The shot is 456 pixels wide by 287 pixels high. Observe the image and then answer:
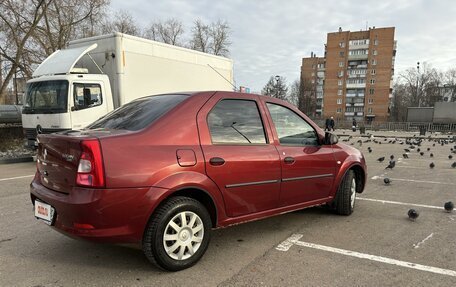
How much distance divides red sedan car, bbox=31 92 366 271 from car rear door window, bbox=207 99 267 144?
12mm

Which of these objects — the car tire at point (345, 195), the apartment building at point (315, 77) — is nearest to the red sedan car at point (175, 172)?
the car tire at point (345, 195)

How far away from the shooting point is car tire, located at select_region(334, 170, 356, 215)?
495cm

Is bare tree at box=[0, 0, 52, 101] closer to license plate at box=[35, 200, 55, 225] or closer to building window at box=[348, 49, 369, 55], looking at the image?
license plate at box=[35, 200, 55, 225]

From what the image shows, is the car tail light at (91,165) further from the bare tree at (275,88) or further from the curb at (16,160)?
the bare tree at (275,88)

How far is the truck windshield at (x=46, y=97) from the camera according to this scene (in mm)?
9594

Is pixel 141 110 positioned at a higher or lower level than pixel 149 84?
lower

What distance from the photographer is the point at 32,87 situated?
1030cm

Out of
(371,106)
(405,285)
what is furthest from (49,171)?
(371,106)

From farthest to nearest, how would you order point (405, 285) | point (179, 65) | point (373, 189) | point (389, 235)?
point (179, 65) → point (373, 189) → point (389, 235) → point (405, 285)

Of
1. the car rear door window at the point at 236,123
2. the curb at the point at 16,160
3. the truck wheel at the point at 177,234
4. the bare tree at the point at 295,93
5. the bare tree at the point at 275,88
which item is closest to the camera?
the truck wheel at the point at 177,234

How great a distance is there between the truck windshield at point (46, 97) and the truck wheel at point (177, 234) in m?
7.63

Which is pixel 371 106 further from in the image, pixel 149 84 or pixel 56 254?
pixel 56 254

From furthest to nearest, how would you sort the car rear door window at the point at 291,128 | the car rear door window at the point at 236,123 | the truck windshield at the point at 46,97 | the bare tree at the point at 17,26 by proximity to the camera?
the bare tree at the point at 17,26 < the truck windshield at the point at 46,97 < the car rear door window at the point at 291,128 < the car rear door window at the point at 236,123

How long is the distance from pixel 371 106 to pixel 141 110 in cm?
8726
